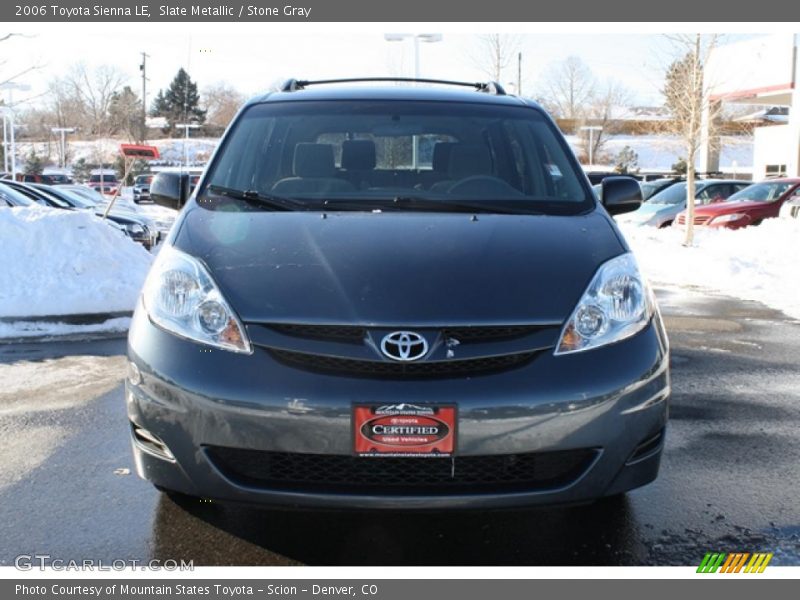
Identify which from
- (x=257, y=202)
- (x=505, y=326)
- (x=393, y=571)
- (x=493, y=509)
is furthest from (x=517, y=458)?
(x=257, y=202)

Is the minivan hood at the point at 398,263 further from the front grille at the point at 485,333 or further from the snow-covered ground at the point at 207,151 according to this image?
the snow-covered ground at the point at 207,151

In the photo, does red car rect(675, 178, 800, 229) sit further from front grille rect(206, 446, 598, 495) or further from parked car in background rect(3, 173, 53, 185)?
parked car in background rect(3, 173, 53, 185)

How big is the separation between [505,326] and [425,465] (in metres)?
0.52

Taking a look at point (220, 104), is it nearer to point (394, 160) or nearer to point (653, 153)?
point (653, 153)

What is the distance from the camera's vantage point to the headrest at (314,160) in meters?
3.87

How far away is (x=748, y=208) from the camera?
18000 mm

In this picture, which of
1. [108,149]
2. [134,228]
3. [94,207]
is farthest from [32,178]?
[108,149]

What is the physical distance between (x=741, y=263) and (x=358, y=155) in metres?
9.66

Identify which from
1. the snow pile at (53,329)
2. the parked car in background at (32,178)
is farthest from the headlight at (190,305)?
the parked car in background at (32,178)

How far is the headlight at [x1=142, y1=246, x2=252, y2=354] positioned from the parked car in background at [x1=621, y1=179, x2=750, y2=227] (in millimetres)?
19606

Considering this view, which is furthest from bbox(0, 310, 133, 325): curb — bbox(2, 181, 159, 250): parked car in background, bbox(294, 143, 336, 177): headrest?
bbox(2, 181, 159, 250): parked car in background

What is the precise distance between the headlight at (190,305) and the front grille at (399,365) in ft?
0.58

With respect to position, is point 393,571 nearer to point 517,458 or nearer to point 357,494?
point 357,494

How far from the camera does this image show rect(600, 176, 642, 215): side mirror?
4168 millimetres
